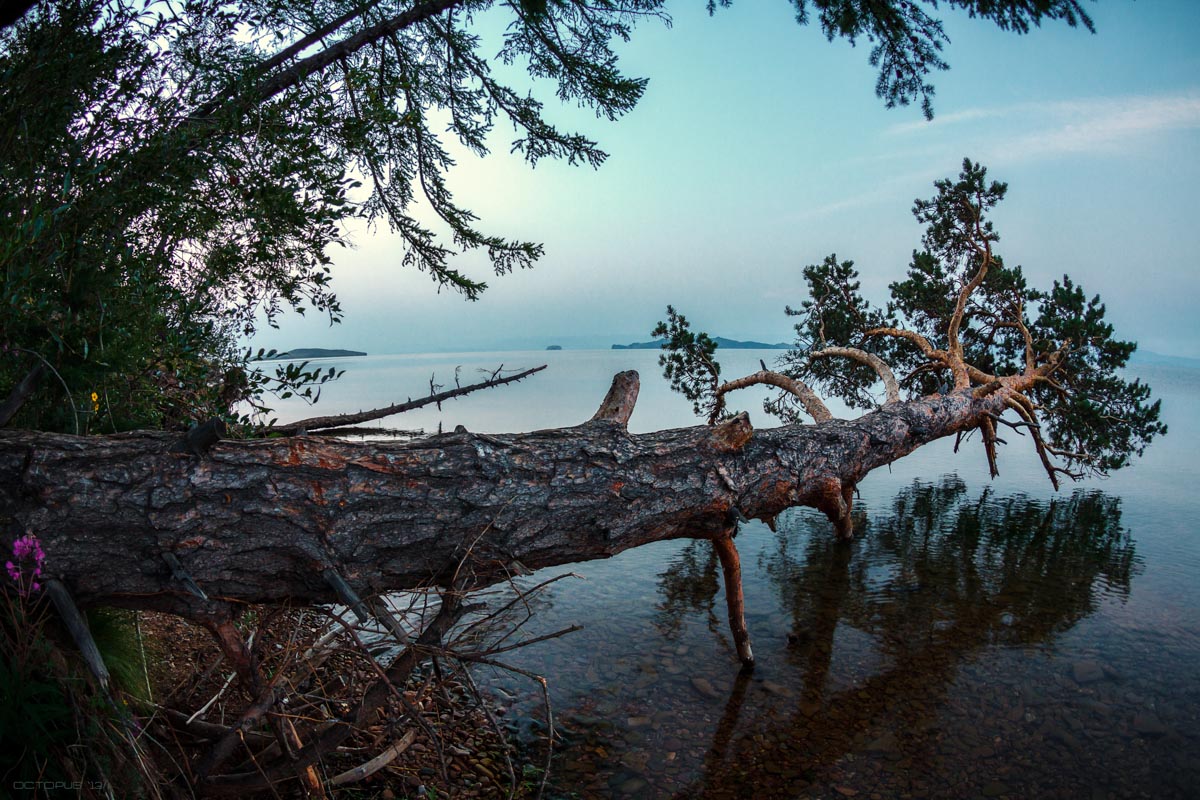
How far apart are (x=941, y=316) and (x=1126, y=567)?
4.39 metres

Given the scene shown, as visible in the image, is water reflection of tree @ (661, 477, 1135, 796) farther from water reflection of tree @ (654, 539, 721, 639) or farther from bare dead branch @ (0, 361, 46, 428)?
bare dead branch @ (0, 361, 46, 428)

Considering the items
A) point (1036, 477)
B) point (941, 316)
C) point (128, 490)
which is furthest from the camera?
point (1036, 477)

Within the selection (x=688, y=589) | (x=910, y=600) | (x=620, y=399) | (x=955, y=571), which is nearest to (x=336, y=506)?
(x=620, y=399)

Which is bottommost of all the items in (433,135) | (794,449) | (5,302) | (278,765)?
(278,765)

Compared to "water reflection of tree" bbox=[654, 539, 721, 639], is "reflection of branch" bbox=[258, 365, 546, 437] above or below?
above

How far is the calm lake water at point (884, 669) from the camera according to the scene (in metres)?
3.32

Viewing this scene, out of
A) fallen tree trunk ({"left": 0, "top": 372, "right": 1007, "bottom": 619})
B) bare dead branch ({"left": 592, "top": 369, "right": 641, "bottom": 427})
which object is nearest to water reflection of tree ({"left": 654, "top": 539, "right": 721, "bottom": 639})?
fallen tree trunk ({"left": 0, "top": 372, "right": 1007, "bottom": 619})

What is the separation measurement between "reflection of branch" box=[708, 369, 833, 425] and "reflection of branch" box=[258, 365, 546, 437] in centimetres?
240

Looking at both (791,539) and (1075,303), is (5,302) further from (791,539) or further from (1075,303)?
(1075,303)

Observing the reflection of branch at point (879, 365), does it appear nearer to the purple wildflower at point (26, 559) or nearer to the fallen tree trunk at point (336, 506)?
the fallen tree trunk at point (336, 506)

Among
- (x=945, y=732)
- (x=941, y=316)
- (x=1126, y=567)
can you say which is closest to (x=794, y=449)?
(x=945, y=732)

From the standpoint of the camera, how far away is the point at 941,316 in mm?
9922

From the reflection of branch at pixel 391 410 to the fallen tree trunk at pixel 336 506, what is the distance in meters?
0.73

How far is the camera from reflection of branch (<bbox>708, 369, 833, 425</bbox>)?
6.58m
